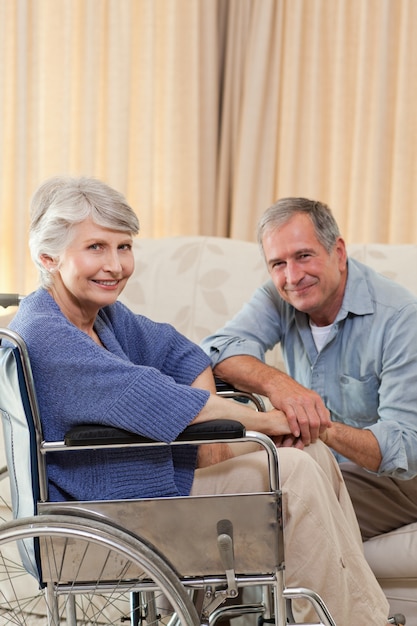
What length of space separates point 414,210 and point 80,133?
1.25m

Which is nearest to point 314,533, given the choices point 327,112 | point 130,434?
point 130,434

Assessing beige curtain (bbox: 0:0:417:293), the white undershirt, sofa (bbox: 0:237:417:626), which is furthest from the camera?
beige curtain (bbox: 0:0:417:293)

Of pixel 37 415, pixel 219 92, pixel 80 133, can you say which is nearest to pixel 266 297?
pixel 37 415

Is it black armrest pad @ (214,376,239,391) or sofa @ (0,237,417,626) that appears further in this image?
sofa @ (0,237,417,626)

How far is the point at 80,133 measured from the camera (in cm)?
318

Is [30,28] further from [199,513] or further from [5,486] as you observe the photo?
[199,513]

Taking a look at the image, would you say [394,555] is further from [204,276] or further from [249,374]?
[204,276]

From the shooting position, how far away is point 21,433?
1.43 metres

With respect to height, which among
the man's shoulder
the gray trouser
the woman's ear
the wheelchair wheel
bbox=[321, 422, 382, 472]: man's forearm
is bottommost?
the gray trouser

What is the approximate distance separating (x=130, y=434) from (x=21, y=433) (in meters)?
0.20

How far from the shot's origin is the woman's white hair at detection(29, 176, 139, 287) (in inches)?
61.7

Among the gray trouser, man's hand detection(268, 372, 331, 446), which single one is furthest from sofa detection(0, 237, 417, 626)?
man's hand detection(268, 372, 331, 446)

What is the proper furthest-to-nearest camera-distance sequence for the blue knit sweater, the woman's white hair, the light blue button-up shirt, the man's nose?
1. the man's nose
2. the light blue button-up shirt
3. the woman's white hair
4. the blue knit sweater

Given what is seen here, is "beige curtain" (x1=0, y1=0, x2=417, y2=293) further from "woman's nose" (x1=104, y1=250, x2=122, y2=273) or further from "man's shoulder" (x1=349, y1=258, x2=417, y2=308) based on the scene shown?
"woman's nose" (x1=104, y1=250, x2=122, y2=273)
